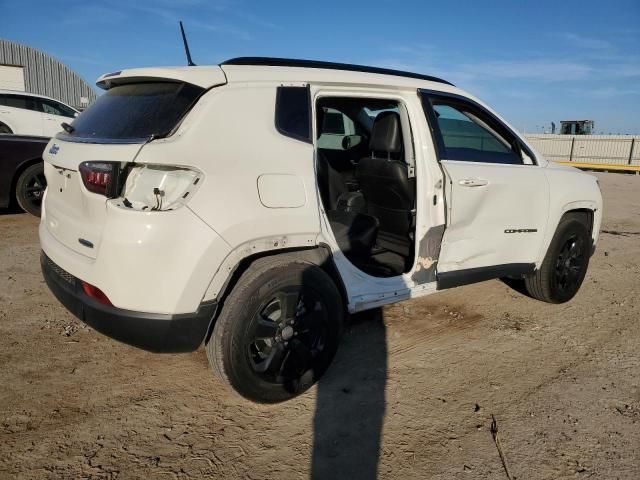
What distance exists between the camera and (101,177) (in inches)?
89.8

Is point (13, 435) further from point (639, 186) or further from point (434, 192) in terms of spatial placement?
point (639, 186)

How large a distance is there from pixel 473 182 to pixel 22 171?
628cm

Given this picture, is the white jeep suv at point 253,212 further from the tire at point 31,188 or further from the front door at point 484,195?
the tire at point 31,188

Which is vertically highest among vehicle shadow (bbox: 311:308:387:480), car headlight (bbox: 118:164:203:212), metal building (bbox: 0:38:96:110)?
metal building (bbox: 0:38:96:110)

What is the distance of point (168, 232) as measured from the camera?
2.14m

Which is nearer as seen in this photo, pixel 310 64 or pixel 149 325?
pixel 149 325

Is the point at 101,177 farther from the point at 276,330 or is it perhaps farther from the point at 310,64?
the point at 310,64

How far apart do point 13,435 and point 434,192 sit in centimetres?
279

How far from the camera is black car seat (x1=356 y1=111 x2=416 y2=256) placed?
3.49 metres

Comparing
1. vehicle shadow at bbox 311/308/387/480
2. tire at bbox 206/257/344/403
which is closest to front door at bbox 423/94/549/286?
vehicle shadow at bbox 311/308/387/480

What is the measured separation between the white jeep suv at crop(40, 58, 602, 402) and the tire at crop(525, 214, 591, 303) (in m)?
0.63

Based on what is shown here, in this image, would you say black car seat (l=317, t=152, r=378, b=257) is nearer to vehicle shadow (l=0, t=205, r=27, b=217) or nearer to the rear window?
the rear window

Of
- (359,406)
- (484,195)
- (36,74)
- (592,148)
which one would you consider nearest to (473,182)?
(484,195)

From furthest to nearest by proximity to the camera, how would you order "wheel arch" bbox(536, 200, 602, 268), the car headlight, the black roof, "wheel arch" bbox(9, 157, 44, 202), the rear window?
1. "wheel arch" bbox(9, 157, 44, 202)
2. "wheel arch" bbox(536, 200, 602, 268)
3. the black roof
4. the rear window
5. the car headlight
